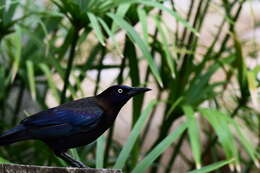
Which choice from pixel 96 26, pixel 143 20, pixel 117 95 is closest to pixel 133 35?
pixel 143 20

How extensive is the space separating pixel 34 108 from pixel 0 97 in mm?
899

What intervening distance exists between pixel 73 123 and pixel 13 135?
0.18m

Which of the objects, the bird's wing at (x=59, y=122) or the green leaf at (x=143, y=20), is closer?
Answer: the bird's wing at (x=59, y=122)

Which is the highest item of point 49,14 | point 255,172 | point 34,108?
point 49,14

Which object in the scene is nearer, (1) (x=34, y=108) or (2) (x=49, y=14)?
(2) (x=49, y=14)

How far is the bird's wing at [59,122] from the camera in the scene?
1638mm

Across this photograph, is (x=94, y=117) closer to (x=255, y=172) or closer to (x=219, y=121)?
(x=219, y=121)

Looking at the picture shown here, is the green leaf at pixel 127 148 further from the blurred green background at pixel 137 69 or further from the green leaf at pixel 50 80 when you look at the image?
the green leaf at pixel 50 80

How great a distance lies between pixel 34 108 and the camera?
161 inches

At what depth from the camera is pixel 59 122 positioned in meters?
1.68

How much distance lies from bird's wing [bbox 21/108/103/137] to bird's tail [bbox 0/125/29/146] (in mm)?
20

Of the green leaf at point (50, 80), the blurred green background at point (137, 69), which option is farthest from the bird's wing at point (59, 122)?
the green leaf at point (50, 80)

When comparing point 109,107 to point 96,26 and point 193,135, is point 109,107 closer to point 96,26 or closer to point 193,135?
point 96,26

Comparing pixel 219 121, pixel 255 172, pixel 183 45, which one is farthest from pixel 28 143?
pixel 255 172
